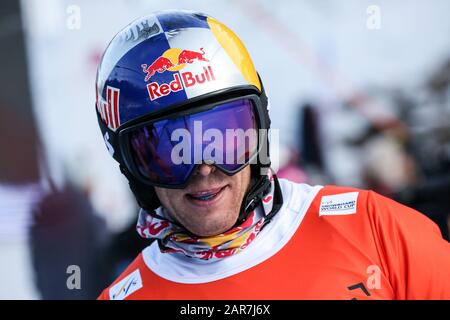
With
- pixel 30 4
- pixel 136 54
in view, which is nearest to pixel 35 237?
pixel 30 4

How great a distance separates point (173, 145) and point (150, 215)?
327 mm

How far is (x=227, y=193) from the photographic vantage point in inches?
83.8

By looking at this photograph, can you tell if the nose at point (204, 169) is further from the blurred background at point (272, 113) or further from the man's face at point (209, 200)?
the blurred background at point (272, 113)

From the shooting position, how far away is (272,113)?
15.2ft

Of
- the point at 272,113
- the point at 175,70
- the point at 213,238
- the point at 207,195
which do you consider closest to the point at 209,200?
the point at 207,195

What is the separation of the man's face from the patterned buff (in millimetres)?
26

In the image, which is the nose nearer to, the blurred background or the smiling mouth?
the smiling mouth

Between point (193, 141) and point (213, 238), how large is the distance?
0.31 m

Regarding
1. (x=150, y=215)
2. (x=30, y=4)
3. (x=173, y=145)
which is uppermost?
(x=30, y=4)

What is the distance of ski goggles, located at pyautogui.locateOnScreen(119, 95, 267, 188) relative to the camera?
6.75 ft

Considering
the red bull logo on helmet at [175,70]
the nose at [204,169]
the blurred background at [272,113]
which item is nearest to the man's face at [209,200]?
the nose at [204,169]

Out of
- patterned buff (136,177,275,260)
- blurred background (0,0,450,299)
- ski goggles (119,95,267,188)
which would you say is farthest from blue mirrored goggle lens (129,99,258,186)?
blurred background (0,0,450,299)

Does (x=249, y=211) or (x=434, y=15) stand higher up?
(x=434, y=15)

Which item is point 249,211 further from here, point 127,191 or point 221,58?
point 127,191
